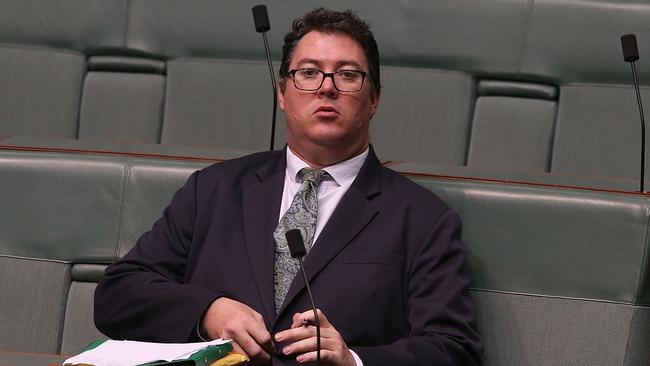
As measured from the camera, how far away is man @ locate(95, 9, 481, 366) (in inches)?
36.5

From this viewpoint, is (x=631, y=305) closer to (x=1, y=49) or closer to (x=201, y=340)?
(x=201, y=340)

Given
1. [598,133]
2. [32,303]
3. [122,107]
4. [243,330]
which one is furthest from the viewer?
[122,107]

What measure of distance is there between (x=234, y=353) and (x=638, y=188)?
442 millimetres

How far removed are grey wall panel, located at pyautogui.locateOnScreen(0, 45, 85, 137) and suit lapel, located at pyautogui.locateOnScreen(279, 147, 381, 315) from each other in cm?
61

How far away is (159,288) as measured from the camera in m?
0.97

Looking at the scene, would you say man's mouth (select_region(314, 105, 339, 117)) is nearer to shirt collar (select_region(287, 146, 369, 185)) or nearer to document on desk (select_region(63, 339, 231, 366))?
shirt collar (select_region(287, 146, 369, 185))

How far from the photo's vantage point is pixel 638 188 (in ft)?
3.53

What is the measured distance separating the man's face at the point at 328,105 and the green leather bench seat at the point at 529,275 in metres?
0.09

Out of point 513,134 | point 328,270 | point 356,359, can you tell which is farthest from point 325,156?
point 513,134

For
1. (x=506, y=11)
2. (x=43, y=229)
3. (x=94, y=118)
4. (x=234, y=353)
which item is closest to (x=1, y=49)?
(x=94, y=118)

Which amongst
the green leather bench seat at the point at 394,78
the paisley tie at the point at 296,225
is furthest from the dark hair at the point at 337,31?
the green leather bench seat at the point at 394,78

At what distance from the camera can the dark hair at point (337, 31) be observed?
3.43 ft

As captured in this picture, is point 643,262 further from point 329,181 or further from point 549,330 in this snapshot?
point 329,181

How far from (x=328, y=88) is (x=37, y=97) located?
62 cm
